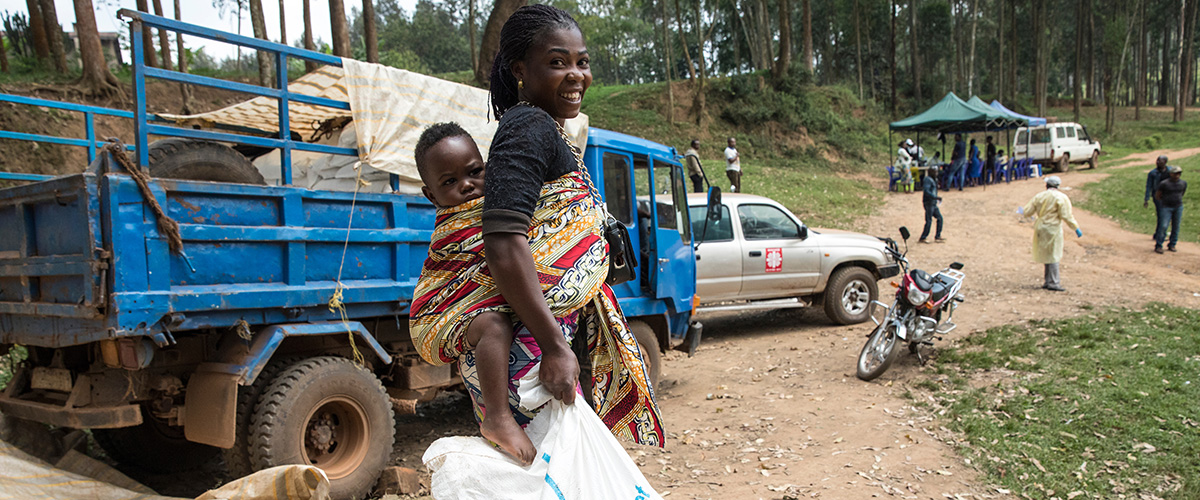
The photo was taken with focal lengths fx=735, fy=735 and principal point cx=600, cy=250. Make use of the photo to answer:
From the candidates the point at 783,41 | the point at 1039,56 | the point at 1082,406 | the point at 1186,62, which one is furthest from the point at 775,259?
the point at 1186,62

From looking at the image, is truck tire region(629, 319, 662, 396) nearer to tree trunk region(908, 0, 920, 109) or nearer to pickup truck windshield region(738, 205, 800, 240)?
pickup truck windshield region(738, 205, 800, 240)

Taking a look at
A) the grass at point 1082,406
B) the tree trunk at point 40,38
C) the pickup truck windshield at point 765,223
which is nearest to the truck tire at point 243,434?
the grass at point 1082,406

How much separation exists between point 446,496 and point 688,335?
5.48m

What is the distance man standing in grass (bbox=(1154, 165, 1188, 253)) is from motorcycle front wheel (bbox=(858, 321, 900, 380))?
932 centimetres

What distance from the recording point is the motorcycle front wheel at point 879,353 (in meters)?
6.77

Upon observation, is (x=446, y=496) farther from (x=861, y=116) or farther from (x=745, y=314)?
(x=861, y=116)

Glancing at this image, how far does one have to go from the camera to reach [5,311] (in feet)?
13.2

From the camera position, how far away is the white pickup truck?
343 inches

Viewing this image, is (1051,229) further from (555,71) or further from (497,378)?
(497,378)

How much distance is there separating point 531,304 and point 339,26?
14030 millimetres

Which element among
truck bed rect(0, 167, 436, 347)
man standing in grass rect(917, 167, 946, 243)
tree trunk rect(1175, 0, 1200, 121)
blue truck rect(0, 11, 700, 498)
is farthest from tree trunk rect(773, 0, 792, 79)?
truck bed rect(0, 167, 436, 347)

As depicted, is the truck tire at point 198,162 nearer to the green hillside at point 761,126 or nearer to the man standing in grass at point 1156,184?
the man standing in grass at point 1156,184

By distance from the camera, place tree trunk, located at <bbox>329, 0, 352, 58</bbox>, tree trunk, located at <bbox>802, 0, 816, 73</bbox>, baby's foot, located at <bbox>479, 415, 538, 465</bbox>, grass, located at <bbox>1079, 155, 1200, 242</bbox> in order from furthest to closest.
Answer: tree trunk, located at <bbox>802, 0, 816, 73</bbox>
grass, located at <bbox>1079, 155, 1200, 242</bbox>
tree trunk, located at <bbox>329, 0, 352, 58</bbox>
baby's foot, located at <bbox>479, 415, 538, 465</bbox>

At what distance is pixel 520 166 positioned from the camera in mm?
1554
